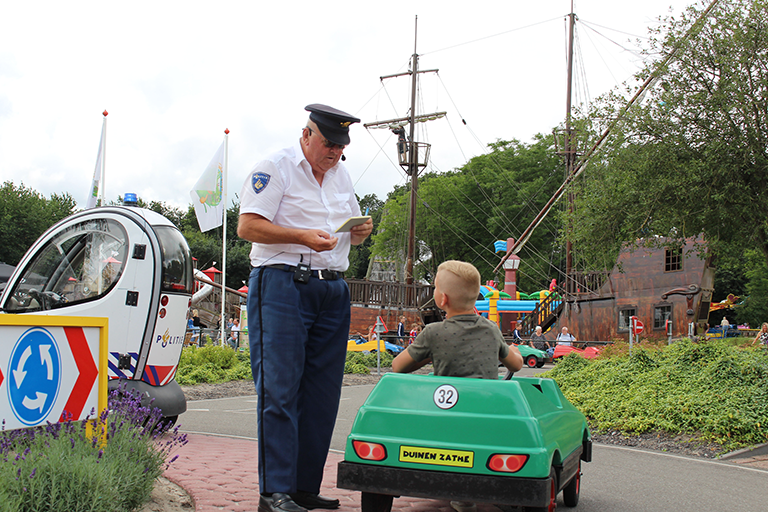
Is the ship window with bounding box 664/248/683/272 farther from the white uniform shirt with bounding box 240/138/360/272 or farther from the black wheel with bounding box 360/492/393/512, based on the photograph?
the black wheel with bounding box 360/492/393/512

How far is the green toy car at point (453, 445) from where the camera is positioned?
3338 millimetres

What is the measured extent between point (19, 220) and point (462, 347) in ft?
177

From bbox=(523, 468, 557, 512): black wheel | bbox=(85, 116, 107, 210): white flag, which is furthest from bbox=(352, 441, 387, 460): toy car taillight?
bbox=(85, 116, 107, 210): white flag

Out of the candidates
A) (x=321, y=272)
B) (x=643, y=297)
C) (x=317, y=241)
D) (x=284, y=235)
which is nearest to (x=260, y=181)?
(x=284, y=235)

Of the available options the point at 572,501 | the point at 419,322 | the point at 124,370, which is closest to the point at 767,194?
the point at 572,501

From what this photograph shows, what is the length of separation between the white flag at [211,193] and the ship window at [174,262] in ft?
47.5

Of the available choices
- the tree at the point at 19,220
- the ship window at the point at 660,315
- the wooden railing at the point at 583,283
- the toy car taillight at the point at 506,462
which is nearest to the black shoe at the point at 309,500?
the toy car taillight at the point at 506,462

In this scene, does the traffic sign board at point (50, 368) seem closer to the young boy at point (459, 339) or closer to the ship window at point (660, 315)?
the young boy at point (459, 339)

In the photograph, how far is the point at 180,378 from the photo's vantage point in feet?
44.4

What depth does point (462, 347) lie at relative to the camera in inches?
150

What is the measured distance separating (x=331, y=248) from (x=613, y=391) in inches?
291

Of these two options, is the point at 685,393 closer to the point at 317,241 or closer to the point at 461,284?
the point at 461,284

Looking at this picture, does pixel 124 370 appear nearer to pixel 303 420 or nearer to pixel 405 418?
pixel 303 420

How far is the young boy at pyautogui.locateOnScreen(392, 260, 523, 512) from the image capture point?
12.5 feet
